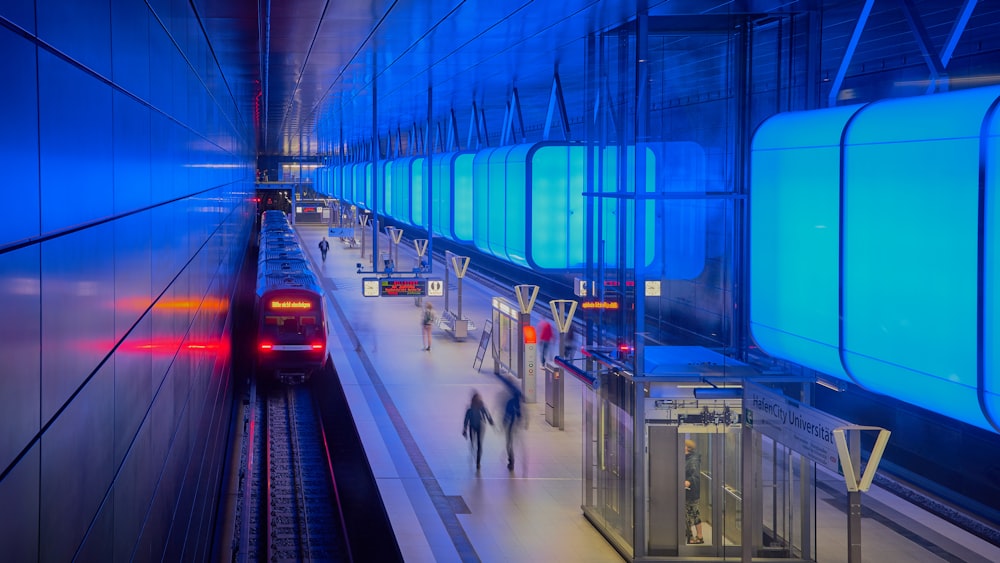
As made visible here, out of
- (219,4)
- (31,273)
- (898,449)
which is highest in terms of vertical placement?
(219,4)

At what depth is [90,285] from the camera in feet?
12.7

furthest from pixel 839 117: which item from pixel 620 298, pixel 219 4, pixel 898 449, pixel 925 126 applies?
pixel 898 449

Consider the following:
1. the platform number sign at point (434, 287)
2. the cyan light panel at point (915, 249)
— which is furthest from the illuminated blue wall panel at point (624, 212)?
the platform number sign at point (434, 287)

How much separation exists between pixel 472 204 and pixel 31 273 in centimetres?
1391

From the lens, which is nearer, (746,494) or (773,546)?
(746,494)

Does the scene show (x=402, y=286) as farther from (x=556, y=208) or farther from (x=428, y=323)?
(x=556, y=208)

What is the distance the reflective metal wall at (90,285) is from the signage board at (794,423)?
4.25m

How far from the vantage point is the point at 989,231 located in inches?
181

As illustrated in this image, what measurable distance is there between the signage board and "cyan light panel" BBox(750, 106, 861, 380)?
0.62m

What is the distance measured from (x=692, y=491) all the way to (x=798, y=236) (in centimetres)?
463

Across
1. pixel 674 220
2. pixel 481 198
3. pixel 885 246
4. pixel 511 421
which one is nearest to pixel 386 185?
pixel 481 198

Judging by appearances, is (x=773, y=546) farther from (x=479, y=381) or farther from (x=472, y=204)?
(x=479, y=381)

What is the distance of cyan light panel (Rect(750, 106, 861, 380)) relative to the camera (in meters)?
6.39

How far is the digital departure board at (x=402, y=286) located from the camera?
2339 centimetres
